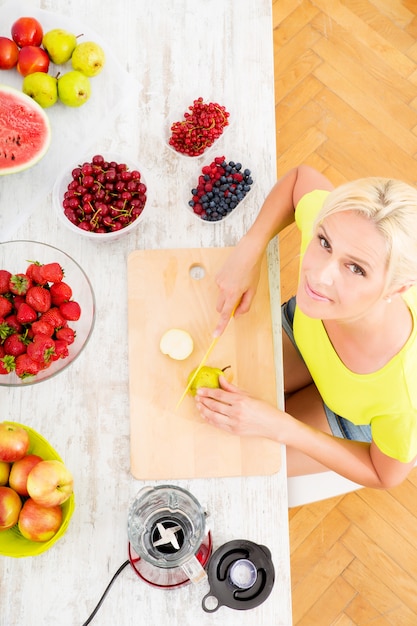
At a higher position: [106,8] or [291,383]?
[106,8]

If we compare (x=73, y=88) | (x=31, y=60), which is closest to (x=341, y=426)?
(x=73, y=88)

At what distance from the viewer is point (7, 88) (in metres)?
1.25

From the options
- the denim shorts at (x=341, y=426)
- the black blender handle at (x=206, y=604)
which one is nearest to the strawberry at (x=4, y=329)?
the black blender handle at (x=206, y=604)

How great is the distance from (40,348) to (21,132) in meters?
Answer: 0.52


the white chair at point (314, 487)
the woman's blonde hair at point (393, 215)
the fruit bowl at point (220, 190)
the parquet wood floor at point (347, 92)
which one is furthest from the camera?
the parquet wood floor at point (347, 92)

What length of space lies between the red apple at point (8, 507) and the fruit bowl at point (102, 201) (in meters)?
0.51

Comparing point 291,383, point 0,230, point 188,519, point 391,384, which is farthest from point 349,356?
point 0,230

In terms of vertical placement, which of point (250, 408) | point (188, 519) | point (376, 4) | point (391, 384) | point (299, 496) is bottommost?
point (299, 496)

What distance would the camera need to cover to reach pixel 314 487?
135 cm

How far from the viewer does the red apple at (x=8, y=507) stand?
99cm

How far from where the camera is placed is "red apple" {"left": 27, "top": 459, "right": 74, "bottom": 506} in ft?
3.27

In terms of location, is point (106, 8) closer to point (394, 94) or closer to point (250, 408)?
point (250, 408)

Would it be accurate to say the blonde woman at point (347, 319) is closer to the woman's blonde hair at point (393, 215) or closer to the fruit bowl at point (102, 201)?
the woman's blonde hair at point (393, 215)

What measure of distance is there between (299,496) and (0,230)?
89cm
